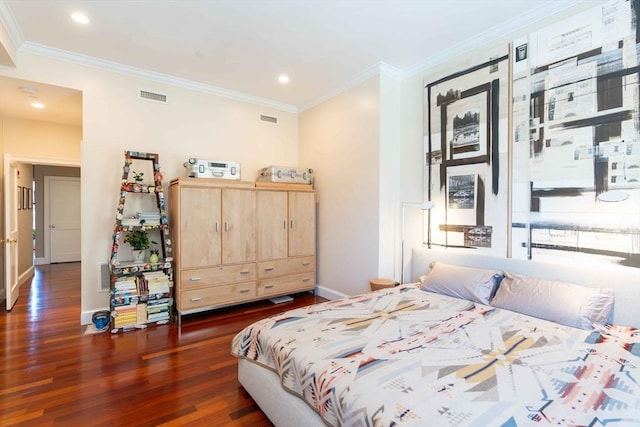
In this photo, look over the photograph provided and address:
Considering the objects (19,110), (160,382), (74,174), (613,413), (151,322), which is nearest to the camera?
(613,413)

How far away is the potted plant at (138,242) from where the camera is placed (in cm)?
343

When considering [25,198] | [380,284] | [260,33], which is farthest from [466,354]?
[25,198]

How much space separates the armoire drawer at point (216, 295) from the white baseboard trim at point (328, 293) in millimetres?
1020

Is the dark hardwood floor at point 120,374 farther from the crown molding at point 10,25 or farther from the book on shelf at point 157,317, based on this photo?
the crown molding at point 10,25

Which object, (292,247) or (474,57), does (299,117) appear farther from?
(474,57)

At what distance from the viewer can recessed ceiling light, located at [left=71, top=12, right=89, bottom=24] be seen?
2.62 m

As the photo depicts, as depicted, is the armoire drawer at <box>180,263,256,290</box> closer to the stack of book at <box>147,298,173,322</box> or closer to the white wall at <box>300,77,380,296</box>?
the stack of book at <box>147,298,173,322</box>

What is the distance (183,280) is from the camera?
3.47m

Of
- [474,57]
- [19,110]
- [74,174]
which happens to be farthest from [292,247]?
[74,174]

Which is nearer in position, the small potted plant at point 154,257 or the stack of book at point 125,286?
the stack of book at point 125,286

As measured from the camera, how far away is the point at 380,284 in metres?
3.39

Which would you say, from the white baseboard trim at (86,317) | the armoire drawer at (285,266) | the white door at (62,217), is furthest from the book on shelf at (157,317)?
the white door at (62,217)

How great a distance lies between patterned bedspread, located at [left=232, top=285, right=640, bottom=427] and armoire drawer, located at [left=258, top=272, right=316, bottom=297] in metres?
1.84

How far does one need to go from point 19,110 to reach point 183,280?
3204mm
